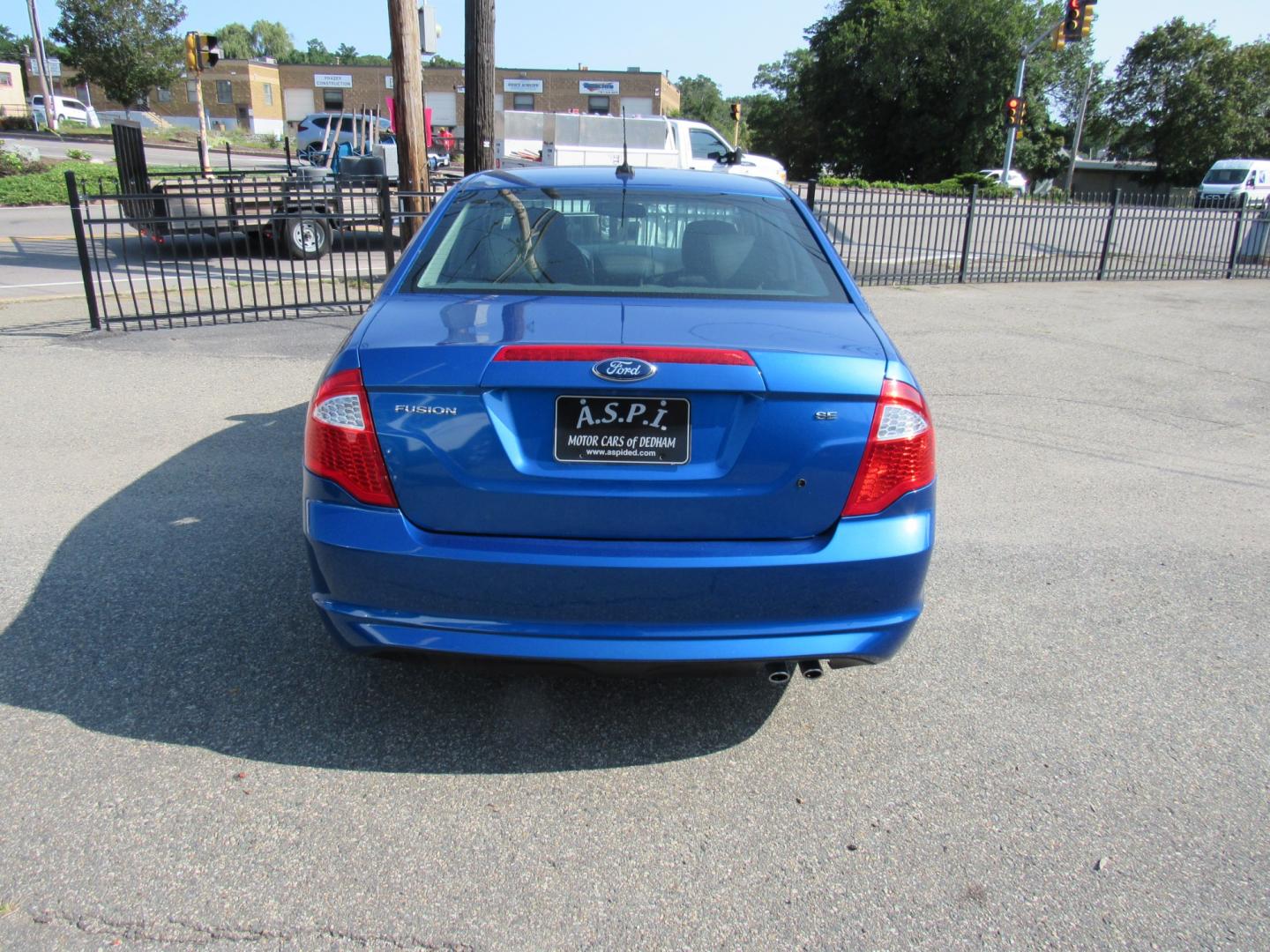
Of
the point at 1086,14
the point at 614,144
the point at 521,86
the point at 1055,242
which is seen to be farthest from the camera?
the point at 521,86

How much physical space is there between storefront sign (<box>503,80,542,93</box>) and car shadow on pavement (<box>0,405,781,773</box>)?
79.3 metres

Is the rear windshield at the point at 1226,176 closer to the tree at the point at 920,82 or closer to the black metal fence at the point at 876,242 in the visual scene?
the tree at the point at 920,82

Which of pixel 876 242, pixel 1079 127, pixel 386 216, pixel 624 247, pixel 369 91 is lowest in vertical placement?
pixel 876 242

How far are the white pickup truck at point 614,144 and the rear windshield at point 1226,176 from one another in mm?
29835

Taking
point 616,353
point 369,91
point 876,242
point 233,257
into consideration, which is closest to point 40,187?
point 233,257

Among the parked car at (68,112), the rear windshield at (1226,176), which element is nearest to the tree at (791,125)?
the rear windshield at (1226,176)

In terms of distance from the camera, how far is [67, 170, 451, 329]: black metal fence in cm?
938

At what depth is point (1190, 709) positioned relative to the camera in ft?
10.9

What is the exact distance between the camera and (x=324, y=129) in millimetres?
29938

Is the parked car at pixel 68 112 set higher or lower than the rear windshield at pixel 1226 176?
higher

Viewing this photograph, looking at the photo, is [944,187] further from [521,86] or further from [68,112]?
[521,86]

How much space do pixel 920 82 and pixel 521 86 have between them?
40617 millimetres

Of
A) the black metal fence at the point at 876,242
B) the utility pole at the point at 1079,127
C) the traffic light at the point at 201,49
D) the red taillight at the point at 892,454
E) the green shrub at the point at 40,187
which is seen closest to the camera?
the red taillight at the point at 892,454

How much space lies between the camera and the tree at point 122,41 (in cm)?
4628
